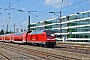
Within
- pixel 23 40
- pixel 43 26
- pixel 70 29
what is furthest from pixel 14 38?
pixel 43 26

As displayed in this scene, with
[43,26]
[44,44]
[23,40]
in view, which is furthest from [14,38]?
[43,26]

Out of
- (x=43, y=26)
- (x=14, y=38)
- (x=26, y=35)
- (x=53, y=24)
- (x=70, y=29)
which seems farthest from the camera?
(x=43, y=26)

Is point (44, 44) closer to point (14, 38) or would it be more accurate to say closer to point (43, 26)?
point (14, 38)

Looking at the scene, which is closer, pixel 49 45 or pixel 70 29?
pixel 49 45

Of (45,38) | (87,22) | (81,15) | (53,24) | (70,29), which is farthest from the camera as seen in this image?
(53,24)

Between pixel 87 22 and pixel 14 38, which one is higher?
pixel 87 22

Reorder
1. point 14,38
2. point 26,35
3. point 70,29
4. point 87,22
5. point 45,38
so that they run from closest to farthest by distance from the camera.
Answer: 1. point 45,38
2. point 26,35
3. point 14,38
4. point 87,22
5. point 70,29

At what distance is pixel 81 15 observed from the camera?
98.5 metres

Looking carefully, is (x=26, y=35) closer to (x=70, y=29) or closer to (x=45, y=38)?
(x=45, y=38)

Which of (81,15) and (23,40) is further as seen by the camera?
(81,15)

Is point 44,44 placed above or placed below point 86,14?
below

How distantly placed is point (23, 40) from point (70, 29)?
55.9m

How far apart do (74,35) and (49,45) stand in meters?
62.7

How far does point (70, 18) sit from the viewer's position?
107062 mm
